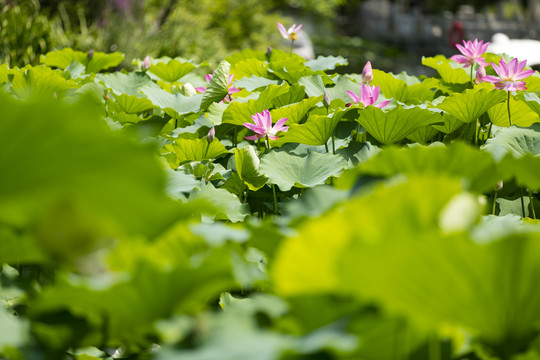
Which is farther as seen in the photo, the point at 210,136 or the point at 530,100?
the point at 530,100

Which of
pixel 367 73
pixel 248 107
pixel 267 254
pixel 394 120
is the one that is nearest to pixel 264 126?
pixel 248 107

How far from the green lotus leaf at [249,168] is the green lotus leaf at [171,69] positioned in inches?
35.0

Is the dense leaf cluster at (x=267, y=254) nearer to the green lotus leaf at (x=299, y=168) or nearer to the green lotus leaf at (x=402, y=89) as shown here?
the green lotus leaf at (x=299, y=168)

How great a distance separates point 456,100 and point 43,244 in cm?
116

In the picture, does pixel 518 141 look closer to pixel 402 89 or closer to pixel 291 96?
pixel 402 89

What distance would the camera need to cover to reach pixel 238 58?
2.20m

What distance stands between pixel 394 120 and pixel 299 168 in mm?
259

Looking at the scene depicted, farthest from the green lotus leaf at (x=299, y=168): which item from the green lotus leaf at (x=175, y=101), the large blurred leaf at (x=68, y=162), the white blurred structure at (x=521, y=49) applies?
the white blurred structure at (x=521, y=49)

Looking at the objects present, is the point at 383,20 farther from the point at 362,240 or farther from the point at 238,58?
the point at 362,240

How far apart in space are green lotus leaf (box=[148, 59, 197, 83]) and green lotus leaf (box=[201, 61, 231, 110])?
0.44 m

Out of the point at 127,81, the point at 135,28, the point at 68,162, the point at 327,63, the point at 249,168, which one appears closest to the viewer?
the point at 68,162

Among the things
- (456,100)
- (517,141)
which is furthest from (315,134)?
(517,141)

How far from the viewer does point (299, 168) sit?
1323 mm

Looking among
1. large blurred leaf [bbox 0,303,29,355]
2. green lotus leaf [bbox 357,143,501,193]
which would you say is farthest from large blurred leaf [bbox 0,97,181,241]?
green lotus leaf [bbox 357,143,501,193]
